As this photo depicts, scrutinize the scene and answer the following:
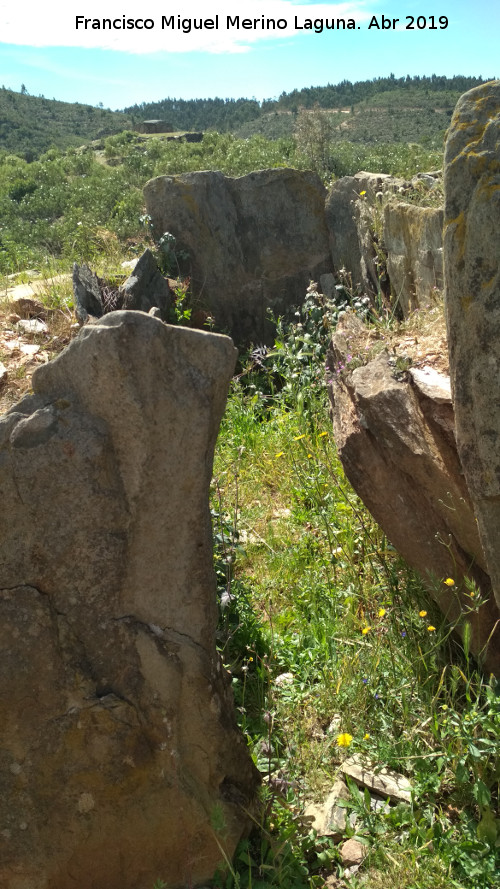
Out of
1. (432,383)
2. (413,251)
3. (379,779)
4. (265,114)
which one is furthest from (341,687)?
(265,114)

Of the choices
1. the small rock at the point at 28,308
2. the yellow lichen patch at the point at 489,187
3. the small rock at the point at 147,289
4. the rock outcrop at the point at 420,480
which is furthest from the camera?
the small rock at the point at 28,308

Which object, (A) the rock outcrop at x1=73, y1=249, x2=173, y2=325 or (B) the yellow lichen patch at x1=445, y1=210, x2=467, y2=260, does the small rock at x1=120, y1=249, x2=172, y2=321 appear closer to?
(A) the rock outcrop at x1=73, y1=249, x2=173, y2=325

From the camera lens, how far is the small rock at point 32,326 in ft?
23.1

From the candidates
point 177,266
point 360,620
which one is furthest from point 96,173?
point 360,620

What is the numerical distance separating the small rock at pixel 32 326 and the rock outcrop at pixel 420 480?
4.20 m

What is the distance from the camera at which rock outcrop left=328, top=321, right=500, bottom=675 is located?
122 inches

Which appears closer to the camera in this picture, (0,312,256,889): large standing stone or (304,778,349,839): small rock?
(0,312,256,889): large standing stone

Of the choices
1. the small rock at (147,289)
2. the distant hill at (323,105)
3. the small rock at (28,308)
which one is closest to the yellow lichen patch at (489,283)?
the small rock at (147,289)

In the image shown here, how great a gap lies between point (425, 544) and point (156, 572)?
1.38 metres

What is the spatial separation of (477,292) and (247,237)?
620cm

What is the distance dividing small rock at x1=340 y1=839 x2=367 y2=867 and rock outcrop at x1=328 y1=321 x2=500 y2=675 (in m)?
0.82

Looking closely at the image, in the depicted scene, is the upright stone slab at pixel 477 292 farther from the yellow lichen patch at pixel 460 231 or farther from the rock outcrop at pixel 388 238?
the rock outcrop at pixel 388 238

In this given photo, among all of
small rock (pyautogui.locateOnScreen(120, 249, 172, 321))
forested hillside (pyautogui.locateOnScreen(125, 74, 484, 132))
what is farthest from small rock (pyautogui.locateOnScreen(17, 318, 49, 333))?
forested hillside (pyautogui.locateOnScreen(125, 74, 484, 132))

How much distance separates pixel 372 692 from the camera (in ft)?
10.4
